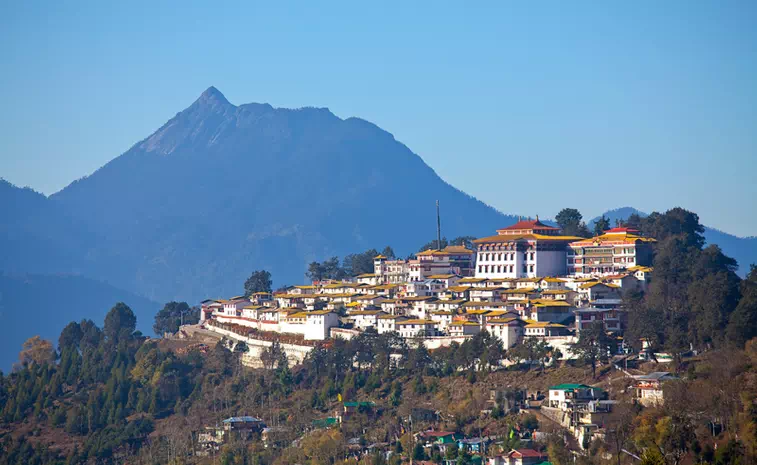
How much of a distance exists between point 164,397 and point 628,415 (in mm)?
29582

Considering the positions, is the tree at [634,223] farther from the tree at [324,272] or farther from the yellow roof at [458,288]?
the tree at [324,272]

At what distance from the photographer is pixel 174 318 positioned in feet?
273

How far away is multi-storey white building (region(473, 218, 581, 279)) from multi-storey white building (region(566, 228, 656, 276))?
2.84ft

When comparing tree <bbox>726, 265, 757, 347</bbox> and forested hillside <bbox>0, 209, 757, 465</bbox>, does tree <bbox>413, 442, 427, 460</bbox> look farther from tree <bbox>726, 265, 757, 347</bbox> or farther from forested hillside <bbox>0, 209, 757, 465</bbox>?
tree <bbox>726, 265, 757, 347</bbox>

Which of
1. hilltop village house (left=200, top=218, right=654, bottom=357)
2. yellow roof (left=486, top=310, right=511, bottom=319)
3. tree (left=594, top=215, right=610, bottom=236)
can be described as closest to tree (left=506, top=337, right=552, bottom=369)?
hilltop village house (left=200, top=218, right=654, bottom=357)

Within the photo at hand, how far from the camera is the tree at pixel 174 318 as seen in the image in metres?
83.2

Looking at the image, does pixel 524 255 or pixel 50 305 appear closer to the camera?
pixel 524 255

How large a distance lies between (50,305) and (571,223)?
117920 millimetres

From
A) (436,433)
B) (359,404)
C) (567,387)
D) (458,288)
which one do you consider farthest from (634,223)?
(436,433)

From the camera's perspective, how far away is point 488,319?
58.0 metres

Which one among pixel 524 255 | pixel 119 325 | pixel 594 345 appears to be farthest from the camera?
pixel 119 325

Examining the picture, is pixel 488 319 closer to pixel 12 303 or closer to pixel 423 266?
pixel 423 266

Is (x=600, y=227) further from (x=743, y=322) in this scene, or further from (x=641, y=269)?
(x=743, y=322)

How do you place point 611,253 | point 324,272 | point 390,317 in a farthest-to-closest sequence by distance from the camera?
point 324,272, point 390,317, point 611,253
